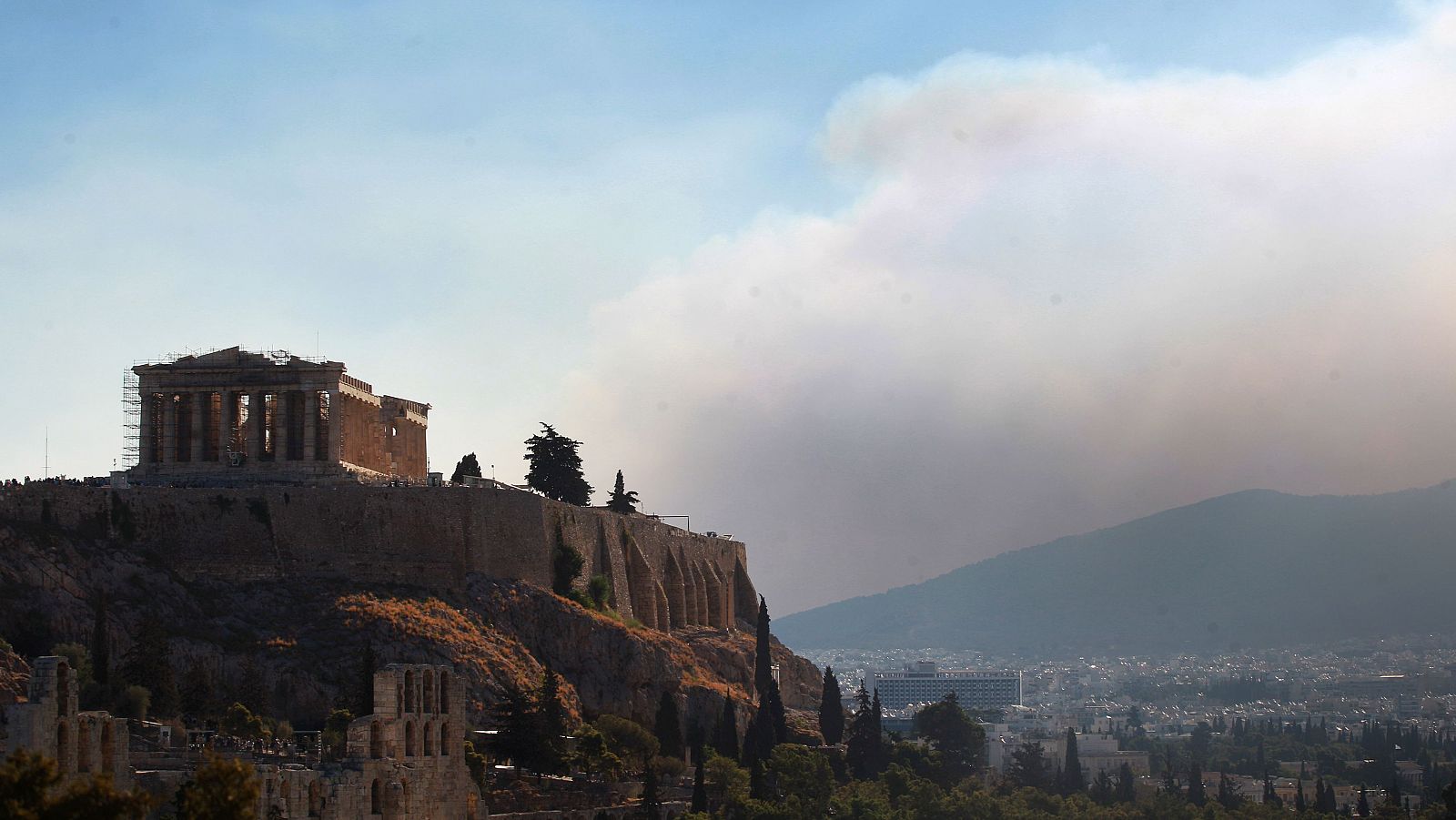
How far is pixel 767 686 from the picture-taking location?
126312 millimetres

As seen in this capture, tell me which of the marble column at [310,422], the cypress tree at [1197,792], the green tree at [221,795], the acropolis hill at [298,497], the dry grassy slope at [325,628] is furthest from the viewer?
the cypress tree at [1197,792]

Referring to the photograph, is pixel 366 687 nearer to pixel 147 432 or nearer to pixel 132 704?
pixel 132 704

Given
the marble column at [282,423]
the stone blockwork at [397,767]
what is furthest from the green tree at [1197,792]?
the stone blockwork at [397,767]

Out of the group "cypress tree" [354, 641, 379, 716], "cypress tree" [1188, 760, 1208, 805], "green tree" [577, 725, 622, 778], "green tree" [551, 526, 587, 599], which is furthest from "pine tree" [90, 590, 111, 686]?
"cypress tree" [1188, 760, 1208, 805]

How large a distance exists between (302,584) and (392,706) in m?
30.6

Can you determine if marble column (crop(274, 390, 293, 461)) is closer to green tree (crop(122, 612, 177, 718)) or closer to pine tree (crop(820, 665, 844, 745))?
green tree (crop(122, 612, 177, 718))

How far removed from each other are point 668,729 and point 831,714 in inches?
908

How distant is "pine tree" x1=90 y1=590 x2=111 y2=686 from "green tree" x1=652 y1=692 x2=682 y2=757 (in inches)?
1093

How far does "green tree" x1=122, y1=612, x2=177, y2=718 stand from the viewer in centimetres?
8400

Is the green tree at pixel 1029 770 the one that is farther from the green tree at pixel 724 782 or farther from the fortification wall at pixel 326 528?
the green tree at pixel 724 782

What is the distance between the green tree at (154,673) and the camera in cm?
8400

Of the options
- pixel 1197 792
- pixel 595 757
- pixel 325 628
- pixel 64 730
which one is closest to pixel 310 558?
pixel 325 628

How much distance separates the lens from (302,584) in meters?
103

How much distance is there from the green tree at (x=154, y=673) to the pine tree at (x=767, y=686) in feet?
117
